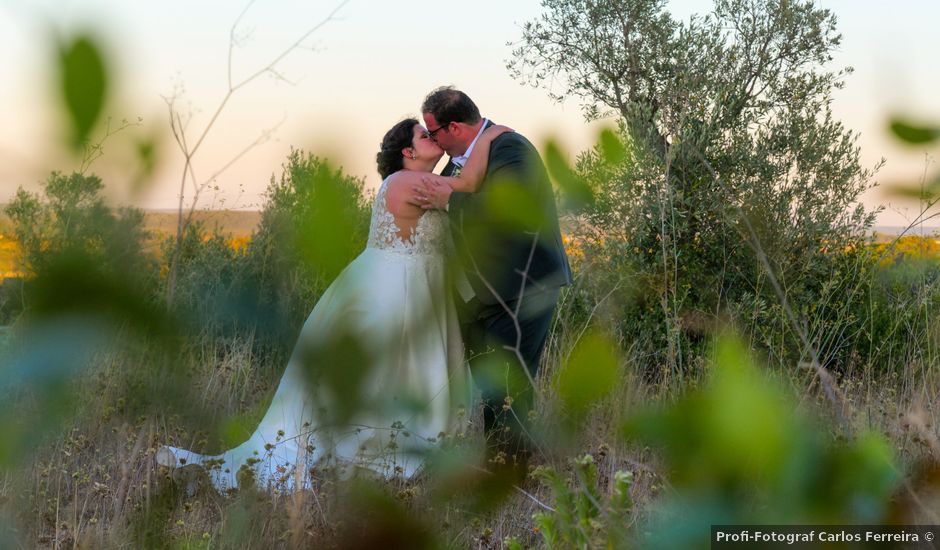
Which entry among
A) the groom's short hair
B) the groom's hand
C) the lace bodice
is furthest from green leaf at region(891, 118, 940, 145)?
the lace bodice

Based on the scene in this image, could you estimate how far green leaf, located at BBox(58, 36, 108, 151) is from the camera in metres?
0.46

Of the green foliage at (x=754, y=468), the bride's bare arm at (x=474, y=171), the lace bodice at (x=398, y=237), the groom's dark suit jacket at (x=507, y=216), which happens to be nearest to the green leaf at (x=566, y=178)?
the groom's dark suit jacket at (x=507, y=216)

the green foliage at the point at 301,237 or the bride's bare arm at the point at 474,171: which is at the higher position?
the bride's bare arm at the point at 474,171

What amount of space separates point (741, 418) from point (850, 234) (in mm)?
7303

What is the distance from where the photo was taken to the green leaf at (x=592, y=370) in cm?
64

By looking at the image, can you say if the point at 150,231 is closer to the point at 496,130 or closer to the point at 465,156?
the point at 496,130

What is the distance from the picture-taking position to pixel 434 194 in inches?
43.6

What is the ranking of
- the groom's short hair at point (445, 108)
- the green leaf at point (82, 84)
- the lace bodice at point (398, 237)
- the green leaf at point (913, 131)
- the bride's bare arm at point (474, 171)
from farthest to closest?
the lace bodice at point (398, 237)
the groom's short hair at point (445, 108)
the bride's bare arm at point (474, 171)
the green leaf at point (913, 131)
the green leaf at point (82, 84)

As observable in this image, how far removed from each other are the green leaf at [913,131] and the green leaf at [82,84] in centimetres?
48

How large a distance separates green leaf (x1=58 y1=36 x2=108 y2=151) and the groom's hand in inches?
20.2

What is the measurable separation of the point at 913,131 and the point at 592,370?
26 cm

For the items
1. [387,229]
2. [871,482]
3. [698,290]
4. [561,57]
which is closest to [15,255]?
[871,482]

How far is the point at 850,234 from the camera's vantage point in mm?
7242

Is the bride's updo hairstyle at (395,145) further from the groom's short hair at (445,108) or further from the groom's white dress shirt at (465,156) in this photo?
the groom's short hair at (445,108)
